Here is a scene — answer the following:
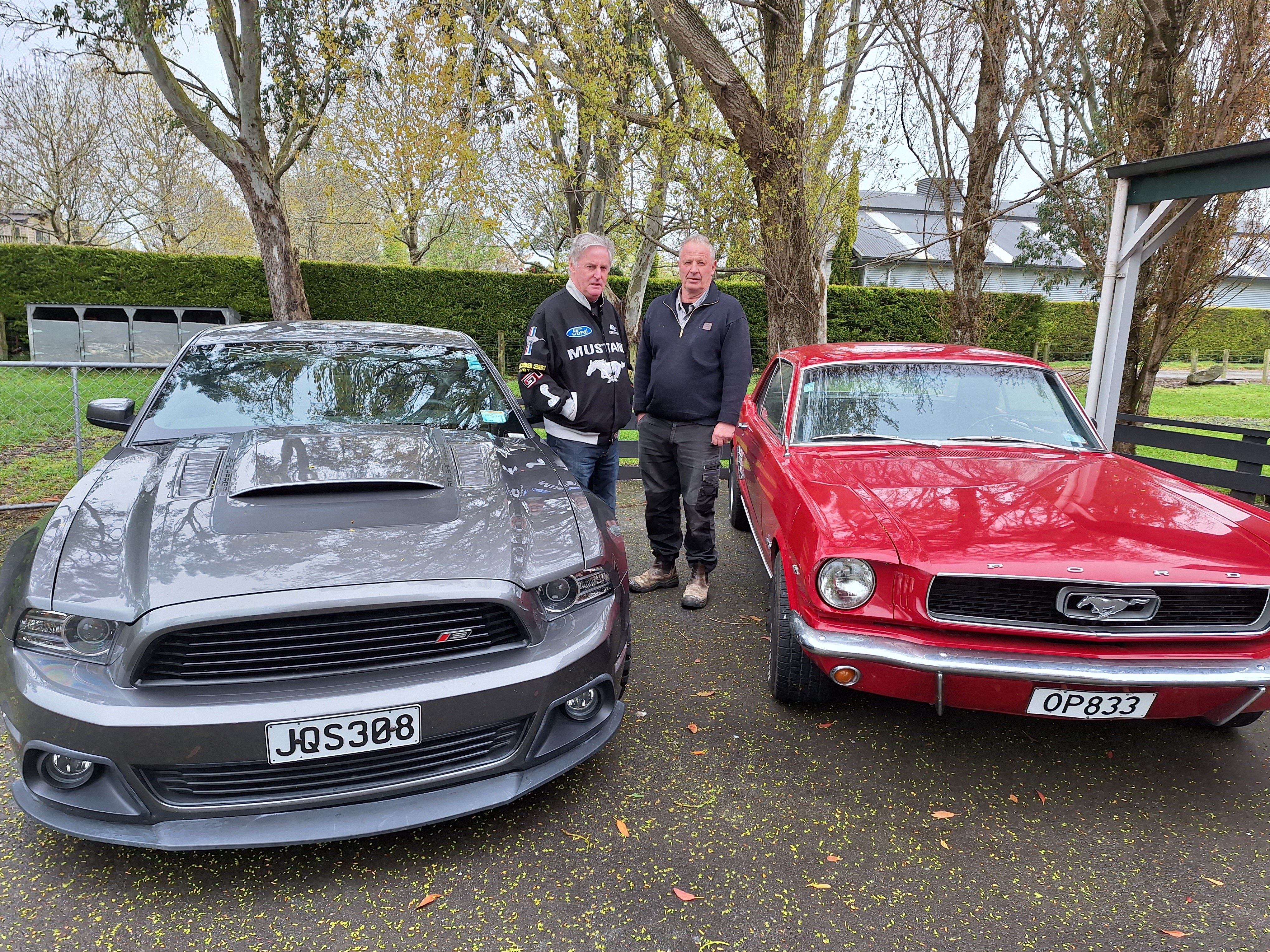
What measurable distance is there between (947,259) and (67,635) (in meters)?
18.6

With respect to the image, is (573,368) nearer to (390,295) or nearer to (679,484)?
(679,484)

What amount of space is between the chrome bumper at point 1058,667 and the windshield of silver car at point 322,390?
6.39ft

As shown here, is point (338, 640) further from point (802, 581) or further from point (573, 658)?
point (802, 581)

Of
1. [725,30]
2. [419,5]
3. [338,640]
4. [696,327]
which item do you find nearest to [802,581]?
[338,640]

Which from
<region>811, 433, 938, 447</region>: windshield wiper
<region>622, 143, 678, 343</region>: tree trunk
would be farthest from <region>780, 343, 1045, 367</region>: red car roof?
<region>622, 143, 678, 343</region>: tree trunk

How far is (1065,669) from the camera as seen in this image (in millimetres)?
2277

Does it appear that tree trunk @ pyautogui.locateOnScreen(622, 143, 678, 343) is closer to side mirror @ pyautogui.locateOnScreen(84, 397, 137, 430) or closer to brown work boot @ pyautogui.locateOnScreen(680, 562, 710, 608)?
brown work boot @ pyautogui.locateOnScreen(680, 562, 710, 608)

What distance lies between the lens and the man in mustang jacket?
395cm

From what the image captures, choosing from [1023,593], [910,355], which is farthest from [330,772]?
[910,355]

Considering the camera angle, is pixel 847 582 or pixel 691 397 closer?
pixel 847 582

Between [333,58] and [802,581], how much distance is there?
38.5 feet

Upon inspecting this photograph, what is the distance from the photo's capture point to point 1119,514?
8.89 ft

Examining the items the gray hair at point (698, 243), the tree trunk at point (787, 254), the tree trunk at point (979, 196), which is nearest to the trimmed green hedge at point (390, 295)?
the tree trunk at point (979, 196)

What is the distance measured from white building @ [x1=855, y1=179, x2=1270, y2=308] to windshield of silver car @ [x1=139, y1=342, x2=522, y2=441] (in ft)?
35.6
